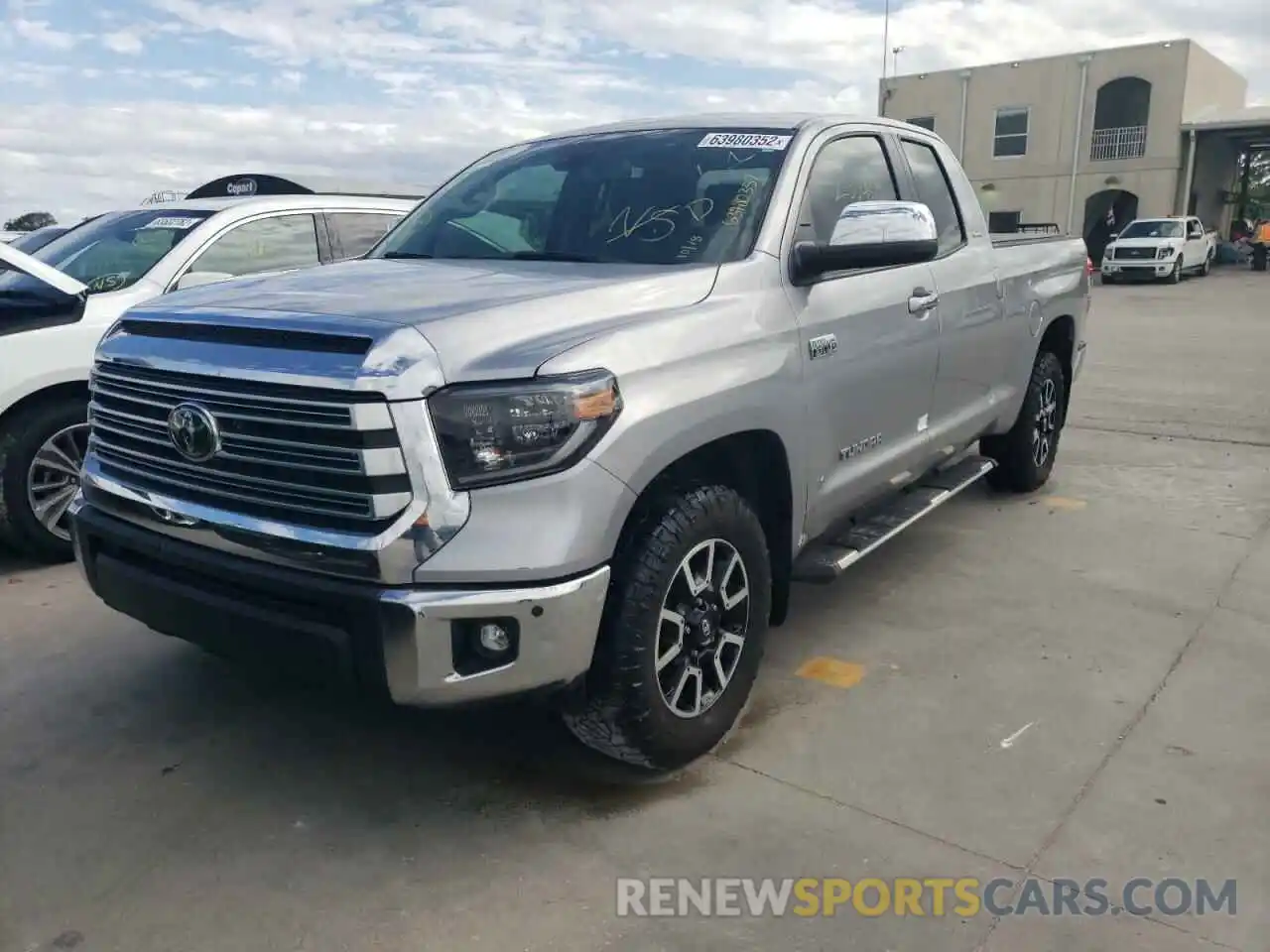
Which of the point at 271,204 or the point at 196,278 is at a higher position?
the point at 271,204

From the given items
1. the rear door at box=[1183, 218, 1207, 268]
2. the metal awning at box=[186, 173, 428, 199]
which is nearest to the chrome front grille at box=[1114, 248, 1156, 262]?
the rear door at box=[1183, 218, 1207, 268]

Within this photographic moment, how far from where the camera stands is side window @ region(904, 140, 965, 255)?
14.9ft

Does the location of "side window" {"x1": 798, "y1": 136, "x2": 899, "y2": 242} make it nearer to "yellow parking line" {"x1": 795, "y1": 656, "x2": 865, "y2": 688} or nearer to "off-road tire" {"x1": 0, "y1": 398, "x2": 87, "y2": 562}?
"yellow parking line" {"x1": 795, "y1": 656, "x2": 865, "y2": 688}

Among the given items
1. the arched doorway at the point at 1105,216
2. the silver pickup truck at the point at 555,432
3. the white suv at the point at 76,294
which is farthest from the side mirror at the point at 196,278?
the arched doorway at the point at 1105,216

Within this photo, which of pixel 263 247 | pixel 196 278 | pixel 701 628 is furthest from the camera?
pixel 263 247

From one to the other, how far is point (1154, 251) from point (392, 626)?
28.4 metres

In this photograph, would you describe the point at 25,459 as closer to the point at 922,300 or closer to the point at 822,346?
the point at 822,346

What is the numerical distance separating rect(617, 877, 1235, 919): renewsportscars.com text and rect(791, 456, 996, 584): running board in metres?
1.17

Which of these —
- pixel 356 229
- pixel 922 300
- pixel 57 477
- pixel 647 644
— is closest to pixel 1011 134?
pixel 356 229

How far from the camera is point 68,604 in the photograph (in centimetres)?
453

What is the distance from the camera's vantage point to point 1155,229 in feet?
89.7

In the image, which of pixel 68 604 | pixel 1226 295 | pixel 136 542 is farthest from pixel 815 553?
pixel 1226 295

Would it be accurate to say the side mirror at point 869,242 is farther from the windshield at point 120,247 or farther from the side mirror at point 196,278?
the windshield at point 120,247

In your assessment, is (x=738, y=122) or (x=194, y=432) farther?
(x=738, y=122)
